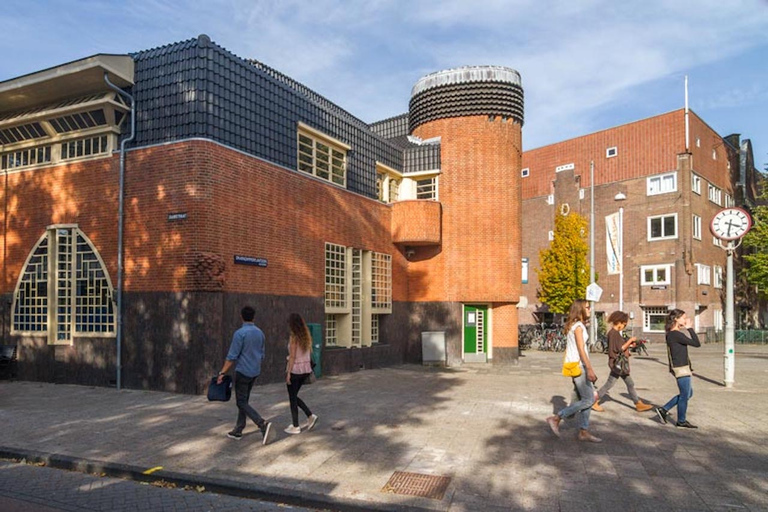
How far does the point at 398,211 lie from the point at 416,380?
22.8ft

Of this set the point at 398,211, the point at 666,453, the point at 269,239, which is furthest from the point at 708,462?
the point at 398,211

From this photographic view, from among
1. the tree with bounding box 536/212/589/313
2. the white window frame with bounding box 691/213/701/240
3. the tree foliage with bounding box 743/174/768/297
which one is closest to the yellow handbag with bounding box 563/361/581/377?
the tree with bounding box 536/212/589/313

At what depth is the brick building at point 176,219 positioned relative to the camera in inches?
482

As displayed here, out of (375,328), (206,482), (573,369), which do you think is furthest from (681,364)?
(375,328)

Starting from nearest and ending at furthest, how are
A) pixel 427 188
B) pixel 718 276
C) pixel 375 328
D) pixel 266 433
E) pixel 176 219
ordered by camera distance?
pixel 266 433, pixel 176 219, pixel 375 328, pixel 427 188, pixel 718 276

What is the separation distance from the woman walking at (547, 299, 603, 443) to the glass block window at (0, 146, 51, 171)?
44.7 ft

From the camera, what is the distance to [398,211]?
65.1 feet

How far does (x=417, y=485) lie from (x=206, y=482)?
2302mm

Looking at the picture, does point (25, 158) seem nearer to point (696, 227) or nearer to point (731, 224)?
point (731, 224)

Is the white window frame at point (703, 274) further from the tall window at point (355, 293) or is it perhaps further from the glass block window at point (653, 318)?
the tall window at point (355, 293)

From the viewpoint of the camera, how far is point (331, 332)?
1702 cm

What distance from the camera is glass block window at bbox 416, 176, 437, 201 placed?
68.6 feet

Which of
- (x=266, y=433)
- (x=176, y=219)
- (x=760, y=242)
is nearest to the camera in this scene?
(x=266, y=433)

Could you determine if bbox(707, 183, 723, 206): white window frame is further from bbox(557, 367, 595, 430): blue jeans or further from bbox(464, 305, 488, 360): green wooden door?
bbox(557, 367, 595, 430): blue jeans
